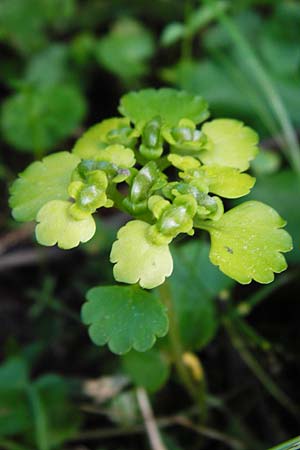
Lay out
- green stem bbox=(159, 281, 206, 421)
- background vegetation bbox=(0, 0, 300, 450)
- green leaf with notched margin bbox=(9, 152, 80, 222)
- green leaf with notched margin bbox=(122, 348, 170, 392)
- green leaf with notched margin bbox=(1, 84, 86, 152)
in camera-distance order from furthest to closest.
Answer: green leaf with notched margin bbox=(1, 84, 86, 152)
background vegetation bbox=(0, 0, 300, 450)
green leaf with notched margin bbox=(122, 348, 170, 392)
green stem bbox=(159, 281, 206, 421)
green leaf with notched margin bbox=(9, 152, 80, 222)

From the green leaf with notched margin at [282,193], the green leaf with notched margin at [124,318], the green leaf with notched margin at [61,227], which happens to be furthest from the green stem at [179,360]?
the green leaf with notched margin at [282,193]

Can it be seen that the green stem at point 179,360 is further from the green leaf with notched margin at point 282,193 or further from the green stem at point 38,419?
the green leaf with notched margin at point 282,193

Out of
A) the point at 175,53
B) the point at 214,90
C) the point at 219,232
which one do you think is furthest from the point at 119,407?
the point at 175,53

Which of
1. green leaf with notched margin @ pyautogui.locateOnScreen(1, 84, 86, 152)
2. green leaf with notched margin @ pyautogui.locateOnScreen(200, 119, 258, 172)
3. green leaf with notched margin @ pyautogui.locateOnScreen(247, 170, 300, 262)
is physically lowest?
green leaf with notched margin @ pyautogui.locateOnScreen(200, 119, 258, 172)

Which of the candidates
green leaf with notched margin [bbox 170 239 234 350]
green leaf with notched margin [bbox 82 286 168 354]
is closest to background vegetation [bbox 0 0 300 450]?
green leaf with notched margin [bbox 170 239 234 350]

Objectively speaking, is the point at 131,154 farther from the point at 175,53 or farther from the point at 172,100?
the point at 175,53

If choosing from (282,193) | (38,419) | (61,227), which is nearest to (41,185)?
(61,227)

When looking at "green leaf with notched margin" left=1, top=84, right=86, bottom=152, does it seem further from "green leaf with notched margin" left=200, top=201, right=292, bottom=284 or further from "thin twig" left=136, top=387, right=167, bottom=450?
"green leaf with notched margin" left=200, top=201, right=292, bottom=284
